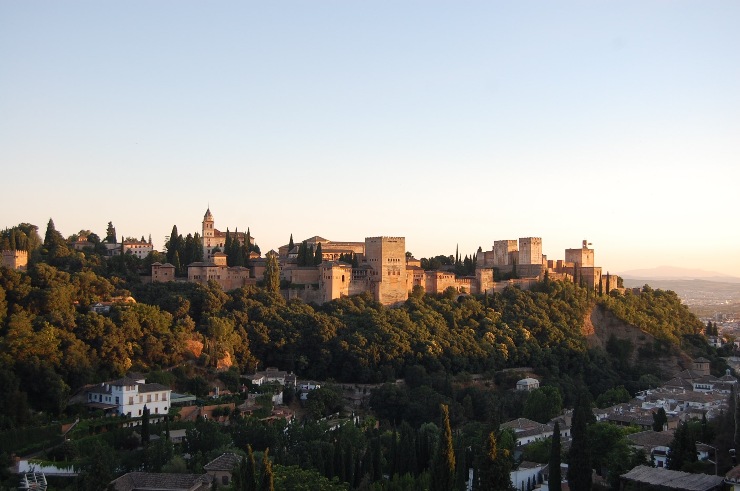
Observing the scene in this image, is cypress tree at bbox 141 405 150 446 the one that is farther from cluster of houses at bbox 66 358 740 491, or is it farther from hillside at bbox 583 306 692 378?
hillside at bbox 583 306 692 378

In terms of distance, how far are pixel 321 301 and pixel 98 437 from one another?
1777 centimetres

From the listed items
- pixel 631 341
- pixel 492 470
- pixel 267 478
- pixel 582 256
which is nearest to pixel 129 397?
pixel 267 478

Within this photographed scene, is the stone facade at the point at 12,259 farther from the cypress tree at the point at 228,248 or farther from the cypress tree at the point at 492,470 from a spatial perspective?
the cypress tree at the point at 492,470

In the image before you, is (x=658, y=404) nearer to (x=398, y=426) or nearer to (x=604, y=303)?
(x=398, y=426)

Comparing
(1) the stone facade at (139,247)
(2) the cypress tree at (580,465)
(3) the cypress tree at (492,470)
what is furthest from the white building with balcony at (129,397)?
(1) the stone facade at (139,247)

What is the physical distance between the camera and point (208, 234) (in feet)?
161

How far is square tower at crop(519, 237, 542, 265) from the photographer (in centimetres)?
5234

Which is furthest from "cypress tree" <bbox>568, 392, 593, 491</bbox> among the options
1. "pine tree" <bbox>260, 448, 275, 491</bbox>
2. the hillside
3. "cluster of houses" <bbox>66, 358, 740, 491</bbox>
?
the hillside

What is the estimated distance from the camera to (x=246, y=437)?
27.2 metres

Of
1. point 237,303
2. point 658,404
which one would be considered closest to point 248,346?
point 237,303

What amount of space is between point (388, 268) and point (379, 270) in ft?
1.65

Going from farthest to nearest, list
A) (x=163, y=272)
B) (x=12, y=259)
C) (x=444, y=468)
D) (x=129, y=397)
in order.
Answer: (x=163, y=272)
(x=12, y=259)
(x=129, y=397)
(x=444, y=468)

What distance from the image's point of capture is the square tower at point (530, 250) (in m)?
52.3

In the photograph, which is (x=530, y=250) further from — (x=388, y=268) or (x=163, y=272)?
(x=163, y=272)
